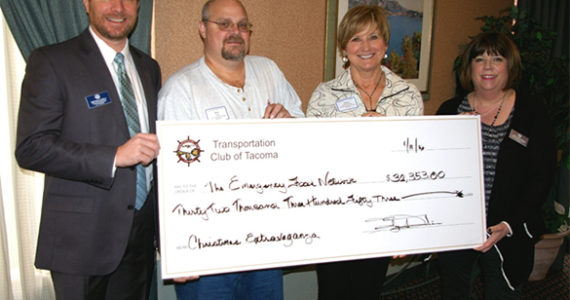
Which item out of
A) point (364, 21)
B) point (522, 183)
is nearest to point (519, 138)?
point (522, 183)

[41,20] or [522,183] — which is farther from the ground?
[41,20]

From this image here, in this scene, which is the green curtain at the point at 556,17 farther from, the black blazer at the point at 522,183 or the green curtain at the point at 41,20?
the green curtain at the point at 41,20

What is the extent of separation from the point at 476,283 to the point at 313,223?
2.82 metres

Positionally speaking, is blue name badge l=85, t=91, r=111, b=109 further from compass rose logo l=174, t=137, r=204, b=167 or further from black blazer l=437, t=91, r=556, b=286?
black blazer l=437, t=91, r=556, b=286

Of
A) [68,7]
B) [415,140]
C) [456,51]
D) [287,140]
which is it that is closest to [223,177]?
[287,140]

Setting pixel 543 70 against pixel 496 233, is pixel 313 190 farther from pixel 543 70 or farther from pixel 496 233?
pixel 543 70

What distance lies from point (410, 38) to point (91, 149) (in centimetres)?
315

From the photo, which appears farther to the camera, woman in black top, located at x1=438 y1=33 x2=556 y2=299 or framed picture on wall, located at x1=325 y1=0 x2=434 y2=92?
framed picture on wall, located at x1=325 y1=0 x2=434 y2=92

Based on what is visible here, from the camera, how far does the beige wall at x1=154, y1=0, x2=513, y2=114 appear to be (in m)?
2.48

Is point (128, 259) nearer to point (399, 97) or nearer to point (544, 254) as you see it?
point (399, 97)

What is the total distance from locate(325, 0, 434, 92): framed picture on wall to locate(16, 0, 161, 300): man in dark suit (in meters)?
2.38

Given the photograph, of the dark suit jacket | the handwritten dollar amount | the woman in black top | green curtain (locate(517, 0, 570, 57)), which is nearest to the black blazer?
the woman in black top

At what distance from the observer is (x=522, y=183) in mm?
2100

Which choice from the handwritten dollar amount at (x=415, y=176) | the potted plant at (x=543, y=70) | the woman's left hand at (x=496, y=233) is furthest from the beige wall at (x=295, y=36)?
the woman's left hand at (x=496, y=233)
